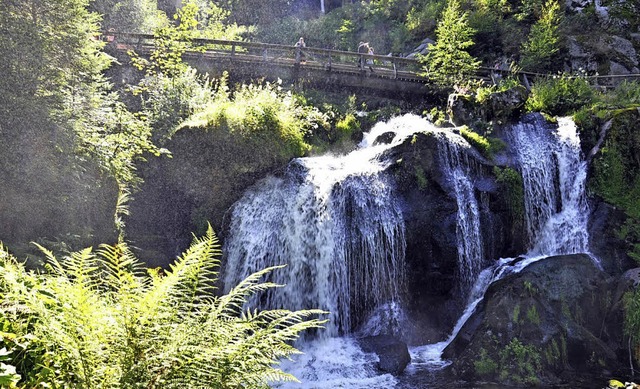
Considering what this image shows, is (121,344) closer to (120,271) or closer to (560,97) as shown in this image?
(120,271)

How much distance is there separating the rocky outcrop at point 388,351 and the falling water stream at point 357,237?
207 millimetres

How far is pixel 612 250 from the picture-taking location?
37.9 ft

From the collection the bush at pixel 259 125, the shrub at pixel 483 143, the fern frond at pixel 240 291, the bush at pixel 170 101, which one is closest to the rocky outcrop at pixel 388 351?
the bush at pixel 259 125

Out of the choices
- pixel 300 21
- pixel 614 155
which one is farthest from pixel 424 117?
pixel 300 21

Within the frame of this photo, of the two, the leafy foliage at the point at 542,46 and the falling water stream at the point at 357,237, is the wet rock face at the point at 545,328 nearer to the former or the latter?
the falling water stream at the point at 357,237

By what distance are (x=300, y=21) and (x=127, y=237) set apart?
26364 mm

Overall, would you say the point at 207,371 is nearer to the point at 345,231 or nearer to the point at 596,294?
the point at 345,231

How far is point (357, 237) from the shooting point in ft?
36.1

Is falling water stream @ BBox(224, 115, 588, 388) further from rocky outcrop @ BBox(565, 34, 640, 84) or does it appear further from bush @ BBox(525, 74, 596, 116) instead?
rocky outcrop @ BBox(565, 34, 640, 84)

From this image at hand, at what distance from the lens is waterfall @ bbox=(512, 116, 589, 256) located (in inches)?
481

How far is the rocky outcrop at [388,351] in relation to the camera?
28.4 ft

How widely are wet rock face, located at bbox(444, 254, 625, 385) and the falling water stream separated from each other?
97cm

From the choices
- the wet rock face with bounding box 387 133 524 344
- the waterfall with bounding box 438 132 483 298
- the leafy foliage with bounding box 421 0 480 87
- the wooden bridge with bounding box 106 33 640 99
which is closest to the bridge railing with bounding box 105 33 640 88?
the wooden bridge with bounding box 106 33 640 99

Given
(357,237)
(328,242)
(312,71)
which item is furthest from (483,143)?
(312,71)
